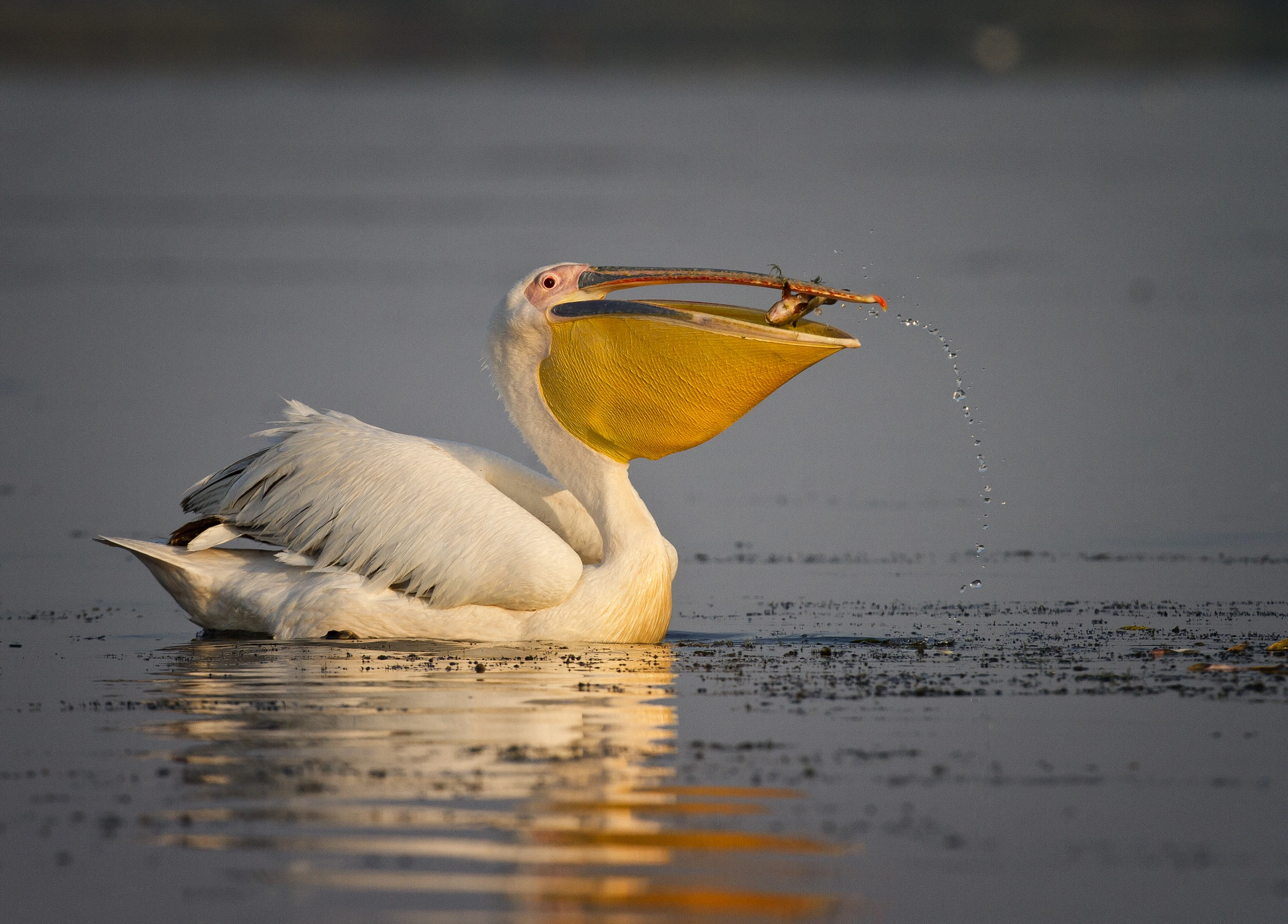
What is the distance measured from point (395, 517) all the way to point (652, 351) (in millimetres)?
1170

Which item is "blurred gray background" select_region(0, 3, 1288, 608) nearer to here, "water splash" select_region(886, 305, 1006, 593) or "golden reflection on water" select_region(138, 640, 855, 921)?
"water splash" select_region(886, 305, 1006, 593)

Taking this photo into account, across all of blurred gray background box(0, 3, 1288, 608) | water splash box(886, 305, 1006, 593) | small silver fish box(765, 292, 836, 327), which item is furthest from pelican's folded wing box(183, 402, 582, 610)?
water splash box(886, 305, 1006, 593)

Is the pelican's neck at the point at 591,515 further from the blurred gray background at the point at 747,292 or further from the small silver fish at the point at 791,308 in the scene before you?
the blurred gray background at the point at 747,292

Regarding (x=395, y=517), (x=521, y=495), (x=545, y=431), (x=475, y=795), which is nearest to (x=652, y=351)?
(x=545, y=431)

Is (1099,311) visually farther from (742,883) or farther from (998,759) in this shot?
(742,883)

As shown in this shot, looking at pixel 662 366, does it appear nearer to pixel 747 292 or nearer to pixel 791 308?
pixel 791 308

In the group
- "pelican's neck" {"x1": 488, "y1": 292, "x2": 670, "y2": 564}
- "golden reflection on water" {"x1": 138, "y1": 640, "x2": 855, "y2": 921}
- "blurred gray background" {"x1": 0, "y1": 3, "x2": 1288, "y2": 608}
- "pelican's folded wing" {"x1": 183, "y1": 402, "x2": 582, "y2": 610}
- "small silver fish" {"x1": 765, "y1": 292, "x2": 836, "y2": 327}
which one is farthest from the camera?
"blurred gray background" {"x1": 0, "y1": 3, "x2": 1288, "y2": 608}

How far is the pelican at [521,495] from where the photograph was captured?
6.88 m

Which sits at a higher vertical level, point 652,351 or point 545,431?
point 652,351

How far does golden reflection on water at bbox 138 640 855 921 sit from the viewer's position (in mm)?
3938

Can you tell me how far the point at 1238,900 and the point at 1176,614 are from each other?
11.6ft

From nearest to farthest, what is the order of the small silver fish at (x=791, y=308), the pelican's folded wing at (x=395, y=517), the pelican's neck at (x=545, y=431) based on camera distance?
the small silver fish at (x=791, y=308) < the pelican's folded wing at (x=395, y=517) < the pelican's neck at (x=545, y=431)

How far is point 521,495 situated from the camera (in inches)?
297

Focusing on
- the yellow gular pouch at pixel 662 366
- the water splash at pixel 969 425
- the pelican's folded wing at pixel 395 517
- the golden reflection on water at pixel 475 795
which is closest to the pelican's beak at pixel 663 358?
the yellow gular pouch at pixel 662 366
